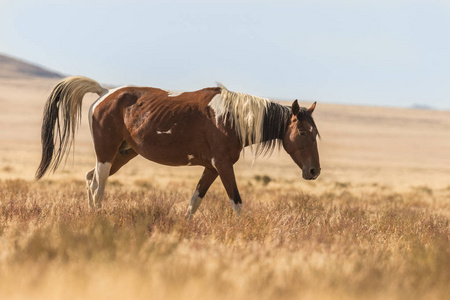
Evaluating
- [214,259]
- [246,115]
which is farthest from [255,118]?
[214,259]

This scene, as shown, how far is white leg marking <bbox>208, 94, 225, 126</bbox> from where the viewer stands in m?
8.64

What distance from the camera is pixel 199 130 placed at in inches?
344

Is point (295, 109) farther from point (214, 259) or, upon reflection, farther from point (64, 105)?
Result: point (64, 105)

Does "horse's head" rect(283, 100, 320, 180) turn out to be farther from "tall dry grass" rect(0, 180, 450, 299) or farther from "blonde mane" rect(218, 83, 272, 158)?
"tall dry grass" rect(0, 180, 450, 299)

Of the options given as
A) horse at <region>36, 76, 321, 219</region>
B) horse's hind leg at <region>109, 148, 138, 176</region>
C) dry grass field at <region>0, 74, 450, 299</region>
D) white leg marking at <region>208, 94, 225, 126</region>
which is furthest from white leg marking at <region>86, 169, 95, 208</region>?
white leg marking at <region>208, 94, 225, 126</region>

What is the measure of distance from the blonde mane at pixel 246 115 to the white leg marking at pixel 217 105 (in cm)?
3

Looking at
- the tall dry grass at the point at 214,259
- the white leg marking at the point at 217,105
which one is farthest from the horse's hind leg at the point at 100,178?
the white leg marking at the point at 217,105

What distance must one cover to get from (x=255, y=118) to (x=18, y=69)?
13789cm

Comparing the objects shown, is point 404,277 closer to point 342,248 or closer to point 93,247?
point 342,248

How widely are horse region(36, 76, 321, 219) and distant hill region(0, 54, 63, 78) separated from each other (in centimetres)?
12118

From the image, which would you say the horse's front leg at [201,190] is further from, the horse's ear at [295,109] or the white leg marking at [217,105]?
the horse's ear at [295,109]

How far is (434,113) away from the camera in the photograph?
95375mm

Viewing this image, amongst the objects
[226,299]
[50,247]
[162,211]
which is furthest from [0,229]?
[226,299]

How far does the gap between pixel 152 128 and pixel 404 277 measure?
15.4 feet
